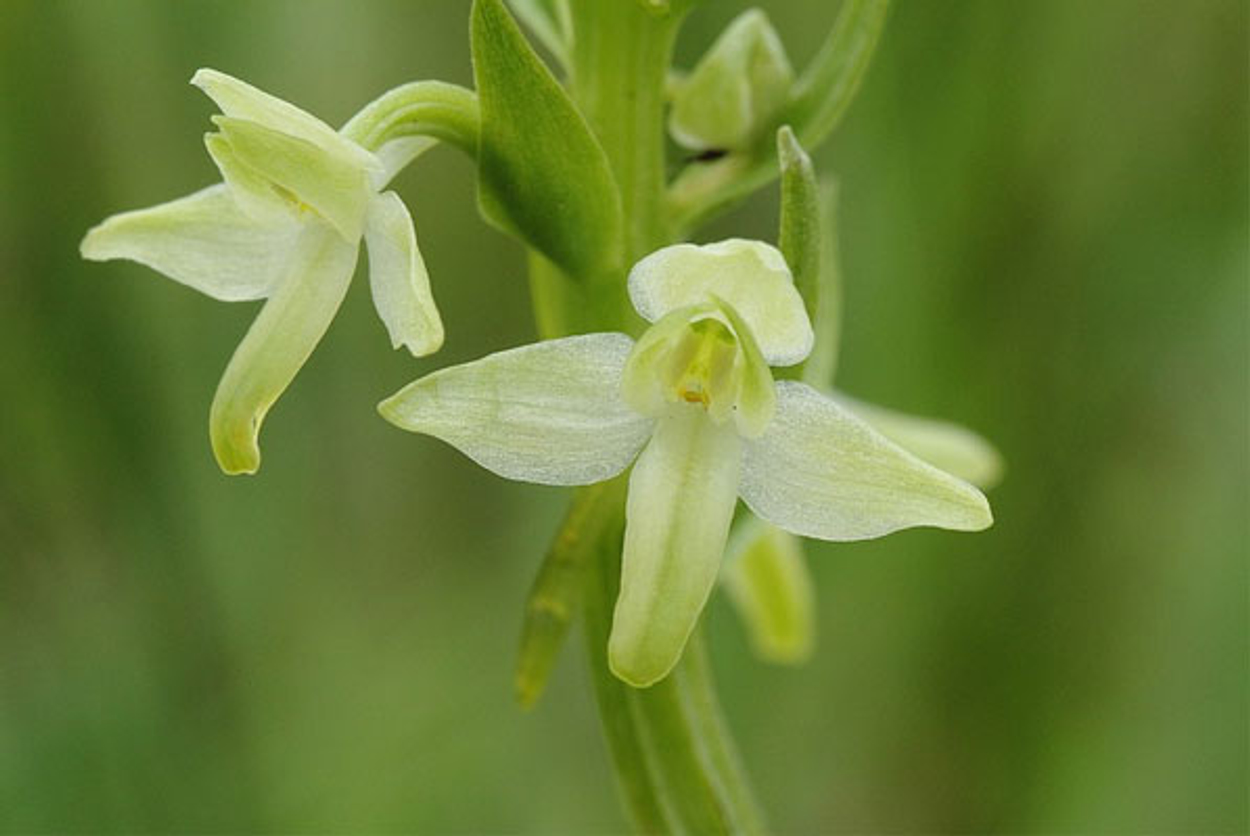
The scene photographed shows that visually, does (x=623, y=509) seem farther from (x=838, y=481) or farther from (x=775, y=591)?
(x=775, y=591)

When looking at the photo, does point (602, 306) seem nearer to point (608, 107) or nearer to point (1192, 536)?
point (608, 107)

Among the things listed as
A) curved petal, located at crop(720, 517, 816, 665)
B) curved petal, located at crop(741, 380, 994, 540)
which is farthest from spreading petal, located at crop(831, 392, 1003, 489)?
curved petal, located at crop(741, 380, 994, 540)

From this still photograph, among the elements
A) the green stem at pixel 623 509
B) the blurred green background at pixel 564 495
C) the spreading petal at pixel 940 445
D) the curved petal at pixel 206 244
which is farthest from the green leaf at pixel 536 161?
the blurred green background at pixel 564 495

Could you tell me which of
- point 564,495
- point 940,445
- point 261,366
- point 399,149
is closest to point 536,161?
point 399,149

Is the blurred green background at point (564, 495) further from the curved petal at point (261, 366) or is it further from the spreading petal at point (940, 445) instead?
the curved petal at point (261, 366)

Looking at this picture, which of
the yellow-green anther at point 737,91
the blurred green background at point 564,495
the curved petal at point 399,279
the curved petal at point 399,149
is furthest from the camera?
the blurred green background at point 564,495

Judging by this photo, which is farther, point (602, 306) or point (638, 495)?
point (602, 306)

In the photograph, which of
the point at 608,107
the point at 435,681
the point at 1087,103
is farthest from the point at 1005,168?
the point at 608,107
